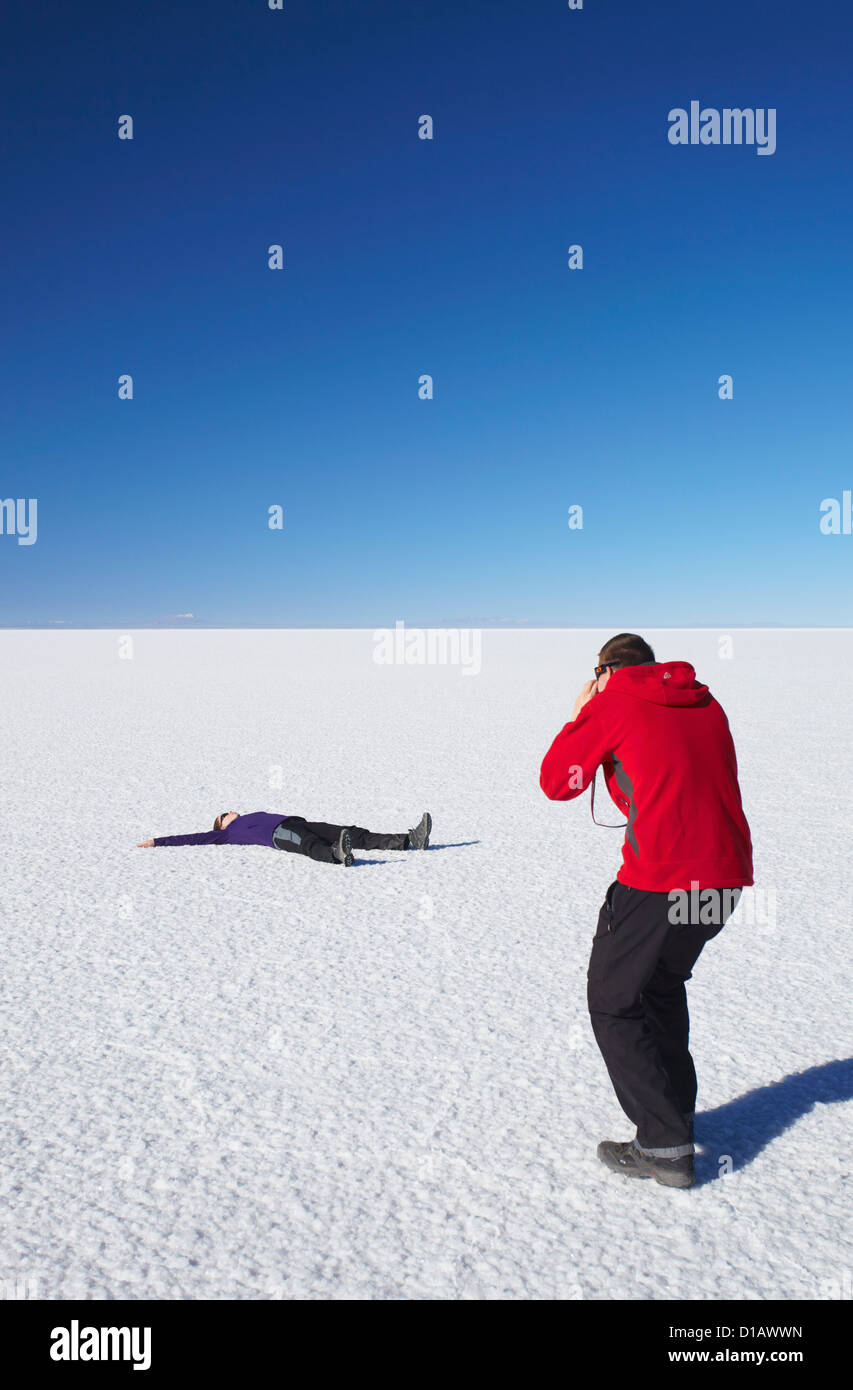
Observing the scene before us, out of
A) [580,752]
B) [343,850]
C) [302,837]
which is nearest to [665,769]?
[580,752]

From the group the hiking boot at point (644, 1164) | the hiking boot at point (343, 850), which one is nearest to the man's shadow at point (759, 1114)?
the hiking boot at point (644, 1164)

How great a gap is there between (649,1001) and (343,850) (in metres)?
3.37

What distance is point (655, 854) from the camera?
2369 millimetres

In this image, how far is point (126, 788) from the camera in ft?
28.2

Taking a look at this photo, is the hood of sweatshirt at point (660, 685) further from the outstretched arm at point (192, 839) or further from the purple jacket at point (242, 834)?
the outstretched arm at point (192, 839)

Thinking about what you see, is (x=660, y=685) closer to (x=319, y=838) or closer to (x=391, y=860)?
(x=319, y=838)

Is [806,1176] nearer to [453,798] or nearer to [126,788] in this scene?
[453,798]

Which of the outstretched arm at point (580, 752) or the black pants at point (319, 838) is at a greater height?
the outstretched arm at point (580, 752)

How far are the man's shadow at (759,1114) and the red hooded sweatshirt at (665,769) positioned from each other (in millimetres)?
973

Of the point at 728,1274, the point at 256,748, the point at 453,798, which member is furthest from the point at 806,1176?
the point at 256,748

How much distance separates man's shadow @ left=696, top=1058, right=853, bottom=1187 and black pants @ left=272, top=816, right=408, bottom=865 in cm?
322

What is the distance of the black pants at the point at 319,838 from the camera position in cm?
579

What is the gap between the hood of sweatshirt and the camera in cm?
235

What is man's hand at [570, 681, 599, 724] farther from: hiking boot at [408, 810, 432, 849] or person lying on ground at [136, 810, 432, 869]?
hiking boot at [408, 810, 432, 849]
